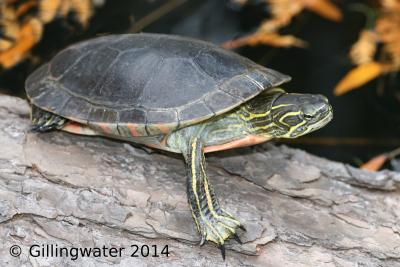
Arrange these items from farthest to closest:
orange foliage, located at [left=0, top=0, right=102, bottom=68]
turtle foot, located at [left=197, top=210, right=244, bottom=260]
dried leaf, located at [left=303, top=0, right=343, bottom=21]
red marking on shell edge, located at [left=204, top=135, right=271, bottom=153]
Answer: dried leaf, located at [left=303, top=0, right=343, bottom=21] → orange foliage, located at [left=0, top=0, right=102, bottom=68] → red marking on shell edge, located at [left=204, top=135, right=271, bottom=153] → turtle foot, located at [left=197, top=210, right=244, bottom=260]

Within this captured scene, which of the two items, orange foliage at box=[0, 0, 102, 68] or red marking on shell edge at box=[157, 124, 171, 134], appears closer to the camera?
red marking on shell edge at box=[157, 124, 171, 134]

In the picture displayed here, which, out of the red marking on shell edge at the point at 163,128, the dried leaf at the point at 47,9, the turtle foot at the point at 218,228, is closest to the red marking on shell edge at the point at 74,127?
the red marking on shell edge at the point at 163,128

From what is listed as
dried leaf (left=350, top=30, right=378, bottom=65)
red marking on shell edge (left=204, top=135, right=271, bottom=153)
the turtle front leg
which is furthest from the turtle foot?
dried leaf (left=350, top=30, right=378, bottom=65)

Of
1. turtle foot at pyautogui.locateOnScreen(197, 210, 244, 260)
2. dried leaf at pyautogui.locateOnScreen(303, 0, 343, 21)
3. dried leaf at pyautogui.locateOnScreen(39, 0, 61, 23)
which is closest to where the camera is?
turtle foot at pyautogui.locateOnScreen(197, 210, 244, 260)

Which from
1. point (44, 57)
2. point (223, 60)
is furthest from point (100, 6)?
point (223, 60)

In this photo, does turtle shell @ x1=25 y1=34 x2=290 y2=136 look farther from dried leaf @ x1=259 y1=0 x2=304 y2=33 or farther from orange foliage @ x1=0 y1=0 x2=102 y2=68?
dried leaf @ x1=259 y1=0 x2=304 y2=33

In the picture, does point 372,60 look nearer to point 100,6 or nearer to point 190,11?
point 190,11
